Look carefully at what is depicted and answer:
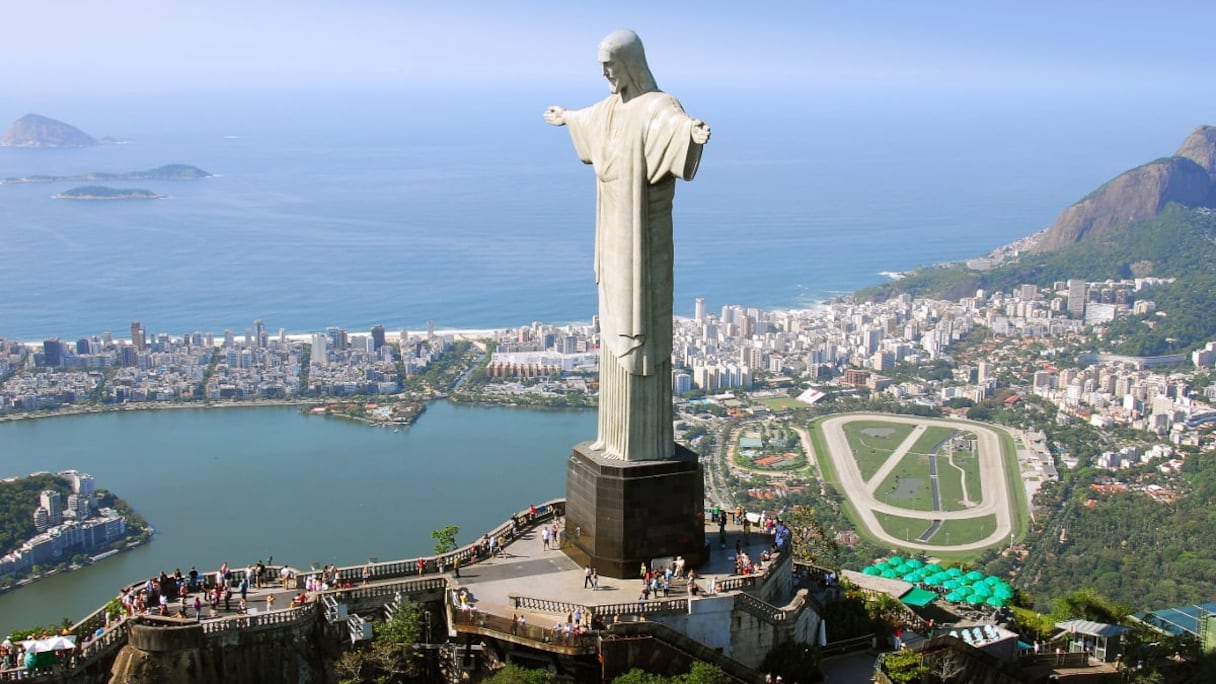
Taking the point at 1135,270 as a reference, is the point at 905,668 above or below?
below

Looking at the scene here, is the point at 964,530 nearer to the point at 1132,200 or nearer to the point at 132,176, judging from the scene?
the point at 1132,200

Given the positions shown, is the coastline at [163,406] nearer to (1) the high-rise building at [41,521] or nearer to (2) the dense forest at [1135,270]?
(1) the high-rise building at [41,521]

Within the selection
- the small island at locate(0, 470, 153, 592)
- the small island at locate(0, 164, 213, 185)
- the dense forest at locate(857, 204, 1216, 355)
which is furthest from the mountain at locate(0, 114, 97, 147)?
the small island at locate(0, 470, 153, 592)

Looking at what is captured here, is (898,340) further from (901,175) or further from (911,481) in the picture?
(901,175)

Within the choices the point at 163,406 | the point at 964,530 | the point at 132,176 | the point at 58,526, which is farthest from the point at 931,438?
the point at 132,176

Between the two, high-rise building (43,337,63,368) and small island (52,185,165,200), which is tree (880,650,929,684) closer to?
high-rise building (43,337,63,368)
